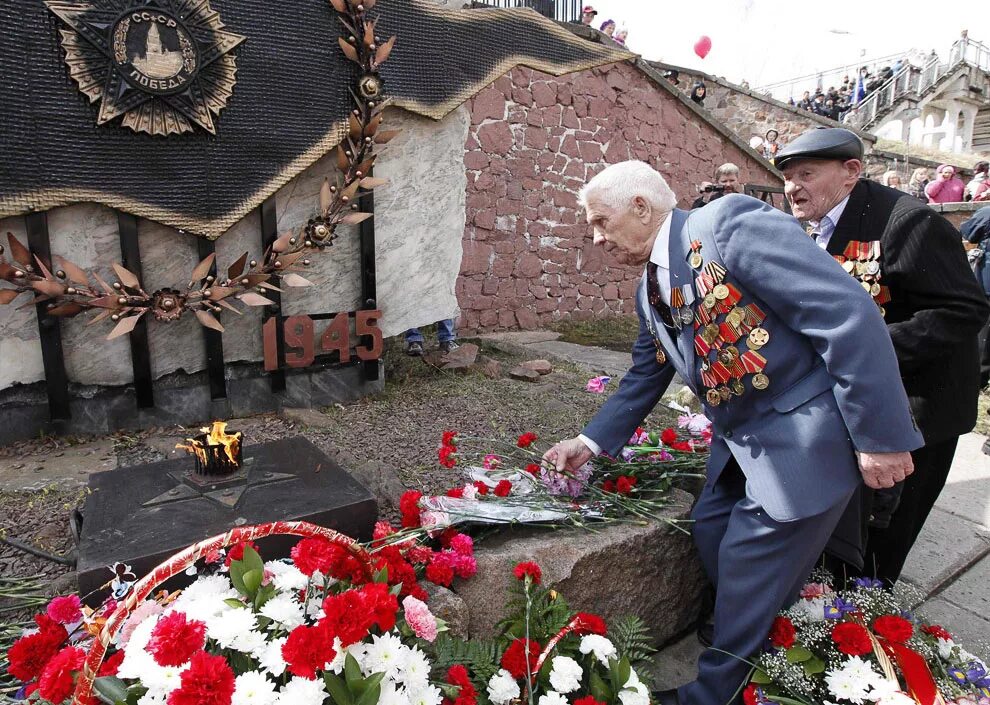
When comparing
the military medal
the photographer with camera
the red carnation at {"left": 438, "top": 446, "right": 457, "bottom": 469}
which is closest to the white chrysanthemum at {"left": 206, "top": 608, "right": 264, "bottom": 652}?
the red carnation at {"left": 438, "top": 446, "right": 457, "bottom": 469}

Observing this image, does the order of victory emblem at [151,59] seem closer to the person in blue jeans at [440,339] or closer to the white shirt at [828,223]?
the person in blue jeans at [440,339]

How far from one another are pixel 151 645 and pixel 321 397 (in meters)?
2.29

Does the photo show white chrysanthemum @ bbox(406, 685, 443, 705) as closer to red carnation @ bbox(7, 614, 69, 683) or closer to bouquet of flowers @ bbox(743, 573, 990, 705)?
red carnation @ bbox(7, 614, 69, 683)

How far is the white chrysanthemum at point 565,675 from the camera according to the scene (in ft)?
5.23

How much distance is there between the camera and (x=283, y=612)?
137cm

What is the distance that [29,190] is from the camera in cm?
258

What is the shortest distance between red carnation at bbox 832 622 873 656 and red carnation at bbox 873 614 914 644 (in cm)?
4

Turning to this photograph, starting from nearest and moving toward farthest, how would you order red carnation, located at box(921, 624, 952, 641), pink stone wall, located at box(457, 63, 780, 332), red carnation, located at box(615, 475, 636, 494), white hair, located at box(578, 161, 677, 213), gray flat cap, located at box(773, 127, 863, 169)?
1. white hair, located at box(578, 161, 677, 213)
2. red carnation, located at box(921, 624, 952, 641)
3. gray flat cap, located at box(773, 127, 863, 169)
4. red carnation, located at box(615, 475, 636, 494)
5. pink stone wall, located at box(457, 63, 780, 332)

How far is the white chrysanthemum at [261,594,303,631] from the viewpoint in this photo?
4.47ft

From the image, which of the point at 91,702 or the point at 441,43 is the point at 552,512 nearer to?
the point at 91,702

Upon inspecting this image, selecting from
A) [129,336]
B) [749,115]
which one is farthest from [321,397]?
[749,115]

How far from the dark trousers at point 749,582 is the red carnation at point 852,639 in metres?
0.16

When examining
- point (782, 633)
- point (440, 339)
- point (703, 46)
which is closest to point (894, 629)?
point (782, 633)

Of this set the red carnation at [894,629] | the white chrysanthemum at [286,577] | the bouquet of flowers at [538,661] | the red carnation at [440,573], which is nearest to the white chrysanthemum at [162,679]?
the white chrysanthemum at [286,577]
